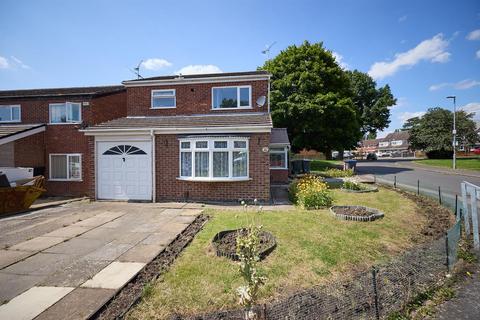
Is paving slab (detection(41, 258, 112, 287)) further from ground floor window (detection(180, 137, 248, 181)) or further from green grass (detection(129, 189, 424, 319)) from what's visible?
ground floor window (detection(180, 137, 248, 181))

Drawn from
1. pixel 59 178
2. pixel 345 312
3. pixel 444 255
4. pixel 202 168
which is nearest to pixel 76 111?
pixel 59 178

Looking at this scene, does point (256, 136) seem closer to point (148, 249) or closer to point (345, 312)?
point (148, 249)

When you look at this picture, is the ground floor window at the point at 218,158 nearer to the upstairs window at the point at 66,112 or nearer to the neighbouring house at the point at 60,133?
the neighbouring house at the point at 60,133

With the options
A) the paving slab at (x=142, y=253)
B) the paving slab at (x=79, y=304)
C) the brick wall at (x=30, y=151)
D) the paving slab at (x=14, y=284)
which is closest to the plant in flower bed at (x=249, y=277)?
the paving slab at (x=79, y=304)

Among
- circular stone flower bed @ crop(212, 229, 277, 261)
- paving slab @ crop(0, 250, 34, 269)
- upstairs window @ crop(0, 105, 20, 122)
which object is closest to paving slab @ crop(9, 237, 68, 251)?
paving slab @ crop(0, 250, 34, 269)

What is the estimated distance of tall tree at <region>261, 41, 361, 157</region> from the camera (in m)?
28.1

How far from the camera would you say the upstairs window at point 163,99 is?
620 inches

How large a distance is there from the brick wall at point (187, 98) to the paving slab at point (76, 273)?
10739 mm

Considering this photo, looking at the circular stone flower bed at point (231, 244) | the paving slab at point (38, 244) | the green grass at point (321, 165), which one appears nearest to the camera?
the circular stone flower bed at point (231, 244)

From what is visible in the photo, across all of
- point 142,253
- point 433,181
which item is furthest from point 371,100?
point 142,253

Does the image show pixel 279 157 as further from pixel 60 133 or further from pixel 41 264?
pixel 41 264

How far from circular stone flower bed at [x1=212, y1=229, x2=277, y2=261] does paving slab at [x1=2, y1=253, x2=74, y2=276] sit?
346 cm

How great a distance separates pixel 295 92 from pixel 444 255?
2569 centimetres

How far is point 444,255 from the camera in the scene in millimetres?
6125
